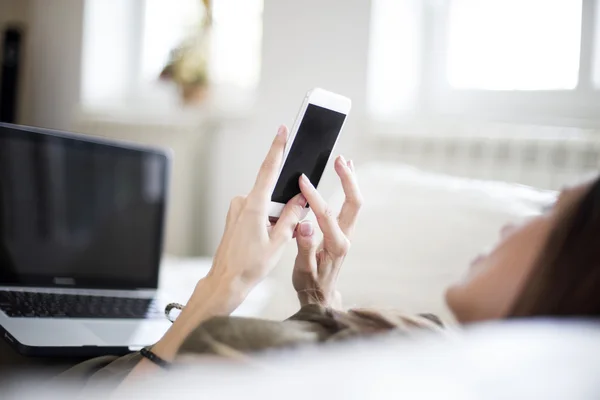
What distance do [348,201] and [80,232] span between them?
0.57 metres

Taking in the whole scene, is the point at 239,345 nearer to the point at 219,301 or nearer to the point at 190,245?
the point at 219,301

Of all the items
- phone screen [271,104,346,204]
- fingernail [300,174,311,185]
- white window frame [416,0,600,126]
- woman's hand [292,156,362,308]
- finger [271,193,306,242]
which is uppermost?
white window frame [416,0,600,126]

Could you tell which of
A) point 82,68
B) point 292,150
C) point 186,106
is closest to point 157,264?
point 292,150

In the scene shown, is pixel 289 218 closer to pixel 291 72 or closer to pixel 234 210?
pixel 234 210

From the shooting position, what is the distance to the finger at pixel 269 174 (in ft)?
1.82

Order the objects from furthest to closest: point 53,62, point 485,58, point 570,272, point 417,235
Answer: point 53,62 → point 485,58 → point 417,235 → point 570,272

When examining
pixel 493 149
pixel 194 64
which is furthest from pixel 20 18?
pixel 493 149

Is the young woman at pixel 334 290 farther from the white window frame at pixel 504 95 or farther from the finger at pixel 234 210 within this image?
the white window frame at pixel 504 95

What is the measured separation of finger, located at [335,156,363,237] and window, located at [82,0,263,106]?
150 cm

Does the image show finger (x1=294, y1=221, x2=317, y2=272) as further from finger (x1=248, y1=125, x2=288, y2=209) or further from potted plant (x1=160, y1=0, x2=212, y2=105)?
potted plant (x1=160, y1=0, x2=212, y2=105)

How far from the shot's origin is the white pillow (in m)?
0.76

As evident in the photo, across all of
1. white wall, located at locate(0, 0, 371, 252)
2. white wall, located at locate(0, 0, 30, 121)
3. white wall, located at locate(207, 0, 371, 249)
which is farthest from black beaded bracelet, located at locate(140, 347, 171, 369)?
white wall, located at locate(0, 0, 30, 121)

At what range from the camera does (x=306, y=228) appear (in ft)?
2.05

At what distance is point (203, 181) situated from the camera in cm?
230
